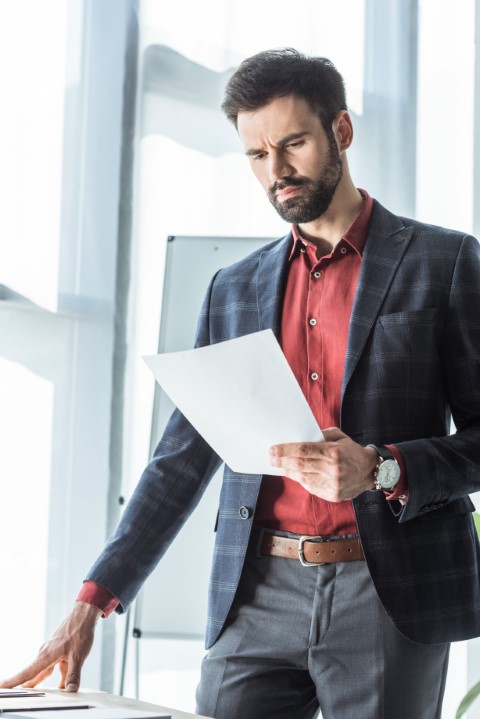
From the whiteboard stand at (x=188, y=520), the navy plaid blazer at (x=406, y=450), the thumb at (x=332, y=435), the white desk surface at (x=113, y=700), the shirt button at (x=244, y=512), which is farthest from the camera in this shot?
the whiteboard stand at (x=188, y=520)

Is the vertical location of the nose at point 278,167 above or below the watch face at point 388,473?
above

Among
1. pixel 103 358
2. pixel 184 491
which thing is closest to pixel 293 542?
pixel 184 491

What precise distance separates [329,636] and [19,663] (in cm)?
109

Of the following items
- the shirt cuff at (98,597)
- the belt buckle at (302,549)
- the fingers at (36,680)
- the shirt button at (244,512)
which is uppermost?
the shirt button at (244,512)

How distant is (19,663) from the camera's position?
2070 millimetres

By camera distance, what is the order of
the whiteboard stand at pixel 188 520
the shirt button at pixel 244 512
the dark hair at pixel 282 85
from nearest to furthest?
the shirt button at pixel 244 512, the dark hair at pixel 282 85, the whiteboard stand at pixel 188 520

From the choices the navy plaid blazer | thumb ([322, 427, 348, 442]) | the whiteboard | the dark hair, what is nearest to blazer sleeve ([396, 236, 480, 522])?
the navy plaid blazer

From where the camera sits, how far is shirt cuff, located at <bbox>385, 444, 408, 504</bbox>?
3.91ft

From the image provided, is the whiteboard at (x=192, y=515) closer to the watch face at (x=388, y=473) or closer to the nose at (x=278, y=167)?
the nose at (x=278, y=167)

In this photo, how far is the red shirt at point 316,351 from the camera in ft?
4.29

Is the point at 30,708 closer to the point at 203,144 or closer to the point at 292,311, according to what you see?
the point at 292,311

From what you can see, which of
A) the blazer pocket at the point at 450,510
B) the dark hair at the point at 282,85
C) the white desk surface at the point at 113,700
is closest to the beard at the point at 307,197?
the dark hair at the point at 282,85

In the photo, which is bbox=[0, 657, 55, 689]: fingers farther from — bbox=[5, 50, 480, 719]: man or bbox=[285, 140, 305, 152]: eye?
bbox=[285, 140, 305, 152]: eye

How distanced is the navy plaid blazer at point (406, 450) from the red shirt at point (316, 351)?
2 centimetres
